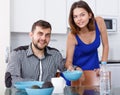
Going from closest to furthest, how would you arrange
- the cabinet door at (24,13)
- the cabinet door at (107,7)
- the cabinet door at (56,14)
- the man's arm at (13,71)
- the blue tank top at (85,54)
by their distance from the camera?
the man's arm at (13,71)
the blue tank top at (85,54)
the cabinet door at (24,13)
the cabinet door at (56,14)
the cabinet door at (107,7)

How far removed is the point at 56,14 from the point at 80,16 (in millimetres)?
1642

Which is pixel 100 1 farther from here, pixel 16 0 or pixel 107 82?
pixel 107 82

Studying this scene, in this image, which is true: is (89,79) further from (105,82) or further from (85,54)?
(105,82)

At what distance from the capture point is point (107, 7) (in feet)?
13.2

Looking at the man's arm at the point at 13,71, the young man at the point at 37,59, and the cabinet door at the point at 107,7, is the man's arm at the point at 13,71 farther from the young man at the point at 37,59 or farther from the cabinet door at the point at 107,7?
the cabinet door at the point at 107,7

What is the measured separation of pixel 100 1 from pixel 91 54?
1.88 meters

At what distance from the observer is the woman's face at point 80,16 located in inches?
83.1

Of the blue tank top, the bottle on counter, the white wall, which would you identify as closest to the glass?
the bottle on counter

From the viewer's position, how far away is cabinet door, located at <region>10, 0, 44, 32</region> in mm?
3535

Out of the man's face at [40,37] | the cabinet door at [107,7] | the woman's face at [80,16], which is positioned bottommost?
the man's face at [40,37]

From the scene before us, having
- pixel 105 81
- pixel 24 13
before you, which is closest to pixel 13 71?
pixel 105 81

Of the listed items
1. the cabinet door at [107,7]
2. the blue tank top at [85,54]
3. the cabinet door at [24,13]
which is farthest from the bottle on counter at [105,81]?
the cabinet door at [107,7]

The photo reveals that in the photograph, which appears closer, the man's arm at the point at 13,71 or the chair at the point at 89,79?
the man's arm at the point at 13,71

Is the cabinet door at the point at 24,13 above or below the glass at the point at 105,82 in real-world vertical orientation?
above
